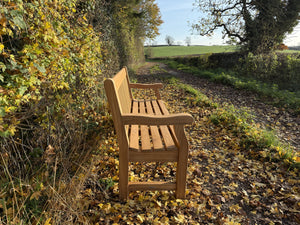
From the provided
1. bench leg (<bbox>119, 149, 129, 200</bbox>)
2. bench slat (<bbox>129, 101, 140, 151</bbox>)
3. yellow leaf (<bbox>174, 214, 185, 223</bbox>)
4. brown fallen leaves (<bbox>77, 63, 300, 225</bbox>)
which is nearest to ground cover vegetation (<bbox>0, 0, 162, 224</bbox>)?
brown fallen leaves (<bbox>77, 63, 300, 225</bbox>)

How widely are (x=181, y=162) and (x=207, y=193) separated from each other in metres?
0.73

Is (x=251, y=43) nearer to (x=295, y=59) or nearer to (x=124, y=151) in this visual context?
(x=295, y=59)

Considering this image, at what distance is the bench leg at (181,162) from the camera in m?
2.17

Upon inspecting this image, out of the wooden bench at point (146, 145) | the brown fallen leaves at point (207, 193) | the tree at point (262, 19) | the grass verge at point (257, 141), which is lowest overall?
the brown fallen leaves at point (207, 193)

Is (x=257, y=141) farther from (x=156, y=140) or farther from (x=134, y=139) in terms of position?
(x=134, y=139)

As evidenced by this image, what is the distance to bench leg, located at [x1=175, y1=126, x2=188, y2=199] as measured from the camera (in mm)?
2173

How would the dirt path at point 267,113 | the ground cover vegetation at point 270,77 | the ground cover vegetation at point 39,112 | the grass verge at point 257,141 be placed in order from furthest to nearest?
1. the ground cover vegetation at point 270,77
2. the dirt path at point 267,113
3. the grass verge at point 257,141
4. the ground cover vegetation at point 39,112

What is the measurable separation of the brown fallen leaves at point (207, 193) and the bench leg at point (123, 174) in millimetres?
112

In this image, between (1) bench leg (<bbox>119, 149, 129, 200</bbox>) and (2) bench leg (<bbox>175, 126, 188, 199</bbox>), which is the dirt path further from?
(1) bench leg (<bbox>119, 149, 129, 200</bbox>)

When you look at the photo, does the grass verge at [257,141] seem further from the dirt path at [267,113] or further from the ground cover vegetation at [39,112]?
the ground cover vegetation at [39,112]

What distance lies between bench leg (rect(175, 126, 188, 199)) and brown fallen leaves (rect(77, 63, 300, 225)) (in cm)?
14

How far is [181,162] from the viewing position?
2.25m

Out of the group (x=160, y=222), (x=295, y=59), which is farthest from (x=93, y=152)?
(x=295, y=59)

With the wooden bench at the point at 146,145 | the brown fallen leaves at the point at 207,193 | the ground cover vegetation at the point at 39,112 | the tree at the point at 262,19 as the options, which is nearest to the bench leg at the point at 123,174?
the wooden bench at the point at 146,145
